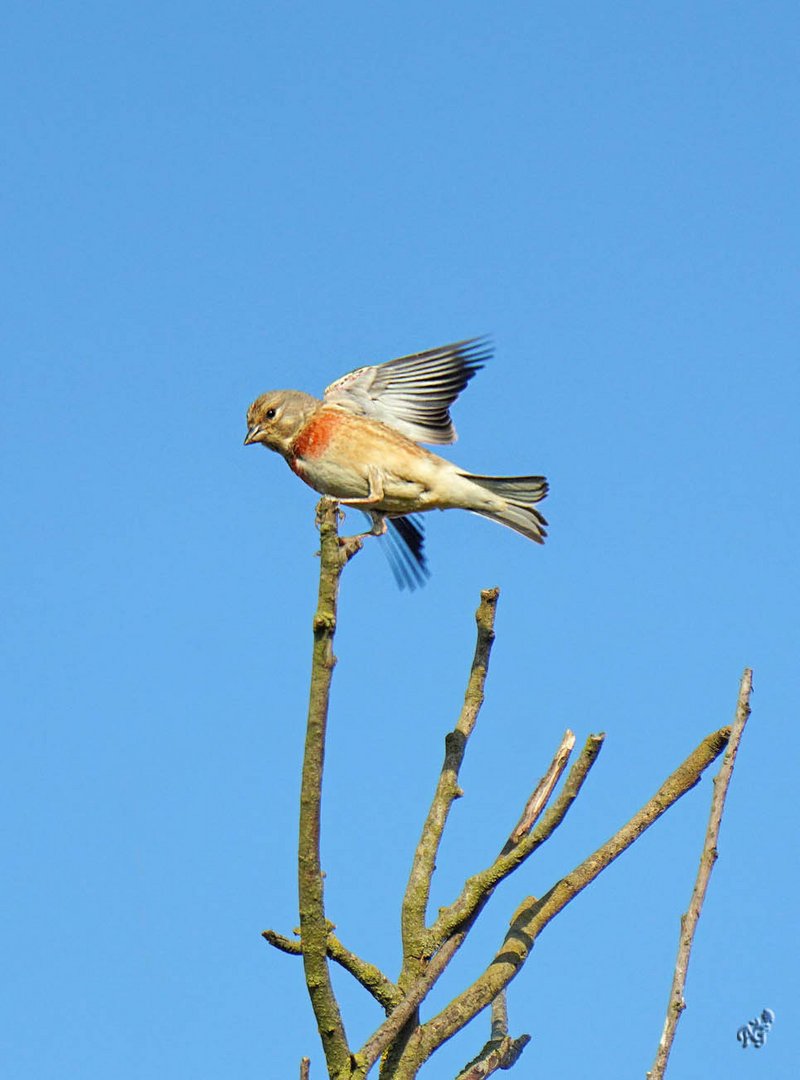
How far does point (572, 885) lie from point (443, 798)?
25.0 inches

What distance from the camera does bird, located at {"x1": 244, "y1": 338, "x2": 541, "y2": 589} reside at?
9078mm

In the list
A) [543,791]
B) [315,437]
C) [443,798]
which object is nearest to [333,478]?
[315,437]

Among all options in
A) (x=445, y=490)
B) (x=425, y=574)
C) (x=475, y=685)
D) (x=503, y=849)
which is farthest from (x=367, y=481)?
(x=503, y=849)

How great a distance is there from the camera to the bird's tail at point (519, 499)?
9195 millimetres

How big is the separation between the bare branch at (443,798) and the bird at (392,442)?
3.74 m

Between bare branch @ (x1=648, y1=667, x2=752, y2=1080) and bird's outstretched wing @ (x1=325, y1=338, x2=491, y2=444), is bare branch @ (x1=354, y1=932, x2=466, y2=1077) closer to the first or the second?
bare branch @ (x1=648, y1=667, x2=752, y2=1080)

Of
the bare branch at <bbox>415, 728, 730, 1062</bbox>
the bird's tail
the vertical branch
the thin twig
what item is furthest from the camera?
the bird's tail

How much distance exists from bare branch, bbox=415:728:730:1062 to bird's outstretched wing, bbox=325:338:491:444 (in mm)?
5188

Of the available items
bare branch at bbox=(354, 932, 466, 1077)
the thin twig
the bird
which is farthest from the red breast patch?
bare branch at bbox=(354, 932, 466, 1077)

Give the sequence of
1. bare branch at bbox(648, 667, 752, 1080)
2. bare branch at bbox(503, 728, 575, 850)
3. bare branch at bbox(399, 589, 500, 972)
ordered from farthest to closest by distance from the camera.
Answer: bare branch at bbox(503, 728, 575, 850)
bare branch at bbox(399, 589, 500, 972)
bare branch at bbox(648, 667, 752, 1080)

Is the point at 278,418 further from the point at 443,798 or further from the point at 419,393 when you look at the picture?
the point at 443,798

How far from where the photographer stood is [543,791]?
4809mm

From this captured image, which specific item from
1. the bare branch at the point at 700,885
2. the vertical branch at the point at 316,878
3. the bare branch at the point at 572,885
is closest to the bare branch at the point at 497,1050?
the bare branch at the point at 572,885

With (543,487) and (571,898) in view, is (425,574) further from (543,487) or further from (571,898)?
(571,898)
